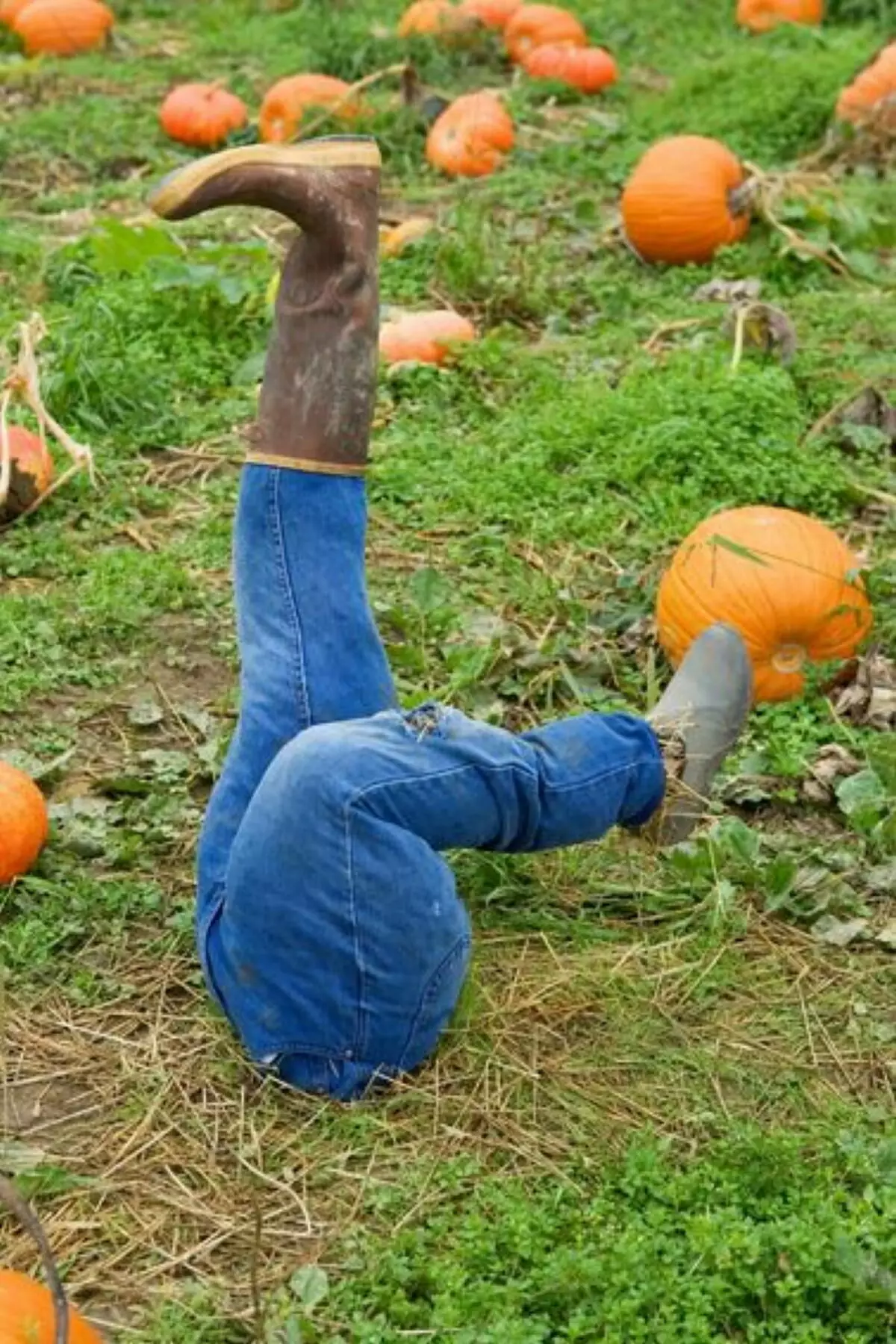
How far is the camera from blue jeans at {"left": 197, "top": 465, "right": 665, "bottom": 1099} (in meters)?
3.52

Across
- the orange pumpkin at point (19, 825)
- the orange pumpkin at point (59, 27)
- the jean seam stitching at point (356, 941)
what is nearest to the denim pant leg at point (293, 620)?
the jean seam stitching at point (356, 941)

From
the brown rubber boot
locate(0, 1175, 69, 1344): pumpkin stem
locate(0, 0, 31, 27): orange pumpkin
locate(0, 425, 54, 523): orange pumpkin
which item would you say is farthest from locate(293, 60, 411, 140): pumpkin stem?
locate(0, 1175, 69, 1344): pumpkin stem

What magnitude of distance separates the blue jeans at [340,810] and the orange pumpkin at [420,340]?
3181 mm

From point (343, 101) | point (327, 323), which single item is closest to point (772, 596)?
point (327, 323)

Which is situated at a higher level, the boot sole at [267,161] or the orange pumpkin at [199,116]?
the boot sole at [267,161]

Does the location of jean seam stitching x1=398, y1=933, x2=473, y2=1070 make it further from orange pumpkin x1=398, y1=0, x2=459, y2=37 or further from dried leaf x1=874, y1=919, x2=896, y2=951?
orange pumpkin x1=398, y1=0, x2=459, y2=37

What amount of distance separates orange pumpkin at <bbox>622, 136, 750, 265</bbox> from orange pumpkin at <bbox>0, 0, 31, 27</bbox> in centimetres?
486

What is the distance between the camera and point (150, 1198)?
3.53 metres

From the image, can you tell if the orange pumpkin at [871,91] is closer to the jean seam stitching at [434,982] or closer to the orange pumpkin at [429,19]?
the orange pumpkin at [429,19]

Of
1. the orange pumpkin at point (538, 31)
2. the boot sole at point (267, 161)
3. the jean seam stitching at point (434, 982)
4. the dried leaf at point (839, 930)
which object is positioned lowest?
the dried leaf at point (839, 930)

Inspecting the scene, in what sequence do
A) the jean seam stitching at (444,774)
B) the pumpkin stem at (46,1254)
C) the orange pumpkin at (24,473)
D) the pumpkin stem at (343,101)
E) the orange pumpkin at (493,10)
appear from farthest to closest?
1. the orange pumpkin at (493,10)
2. the pumpkin stem at (343,101)
3. the orange pumpkin at (24,473)
4. the jean seam stitching at (444,774)
5. the pumpkin stem at (46,1254)

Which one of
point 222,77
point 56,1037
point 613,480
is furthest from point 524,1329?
point 222,77

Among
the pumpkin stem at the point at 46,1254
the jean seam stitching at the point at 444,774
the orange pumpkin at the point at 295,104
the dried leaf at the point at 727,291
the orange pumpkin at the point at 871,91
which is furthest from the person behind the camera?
the orange pumpkin at the point at 295,104

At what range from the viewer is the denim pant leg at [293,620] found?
12.4ft
